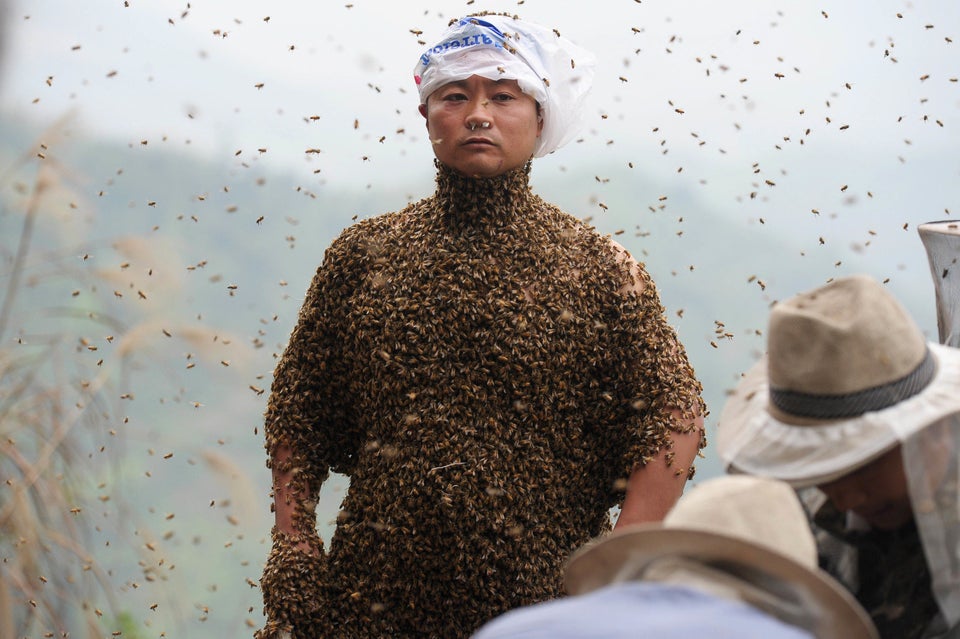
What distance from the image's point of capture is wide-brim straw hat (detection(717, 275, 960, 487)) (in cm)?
202

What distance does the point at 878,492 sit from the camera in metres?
2.10

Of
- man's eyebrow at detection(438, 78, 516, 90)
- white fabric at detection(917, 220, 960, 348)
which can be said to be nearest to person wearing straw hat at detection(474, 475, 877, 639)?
white fabric at detection(917, 220, 960, 348)

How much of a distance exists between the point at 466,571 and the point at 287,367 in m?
0.83

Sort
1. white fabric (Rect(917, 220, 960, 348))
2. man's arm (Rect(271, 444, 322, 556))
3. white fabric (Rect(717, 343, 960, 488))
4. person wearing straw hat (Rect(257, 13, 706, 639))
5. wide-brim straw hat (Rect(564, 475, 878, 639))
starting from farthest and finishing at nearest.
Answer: man's arm (Rect(271, 444, 322, 556)) → person wearing straw hat (Rect(257, 13, 706, 639)) → white fabric (Rect(917, 220, 960, 348)) → white fabric (Rect(717, 343, 960, 488)) → wide-brim straw hat (Rect(564, 475, 878, 639))

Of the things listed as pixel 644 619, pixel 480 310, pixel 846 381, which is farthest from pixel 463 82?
pixel 644 619

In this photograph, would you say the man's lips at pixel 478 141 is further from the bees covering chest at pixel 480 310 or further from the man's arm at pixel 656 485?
the man's arm at pixel 656 485

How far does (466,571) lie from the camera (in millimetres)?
3117

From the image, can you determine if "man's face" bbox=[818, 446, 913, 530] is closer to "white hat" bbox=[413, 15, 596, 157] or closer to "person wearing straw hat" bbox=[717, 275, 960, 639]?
"person wearing straw hat" bbox=[717, 275, 960, 639]

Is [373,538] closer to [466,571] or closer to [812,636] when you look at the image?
[466,571]

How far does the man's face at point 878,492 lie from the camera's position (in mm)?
2059

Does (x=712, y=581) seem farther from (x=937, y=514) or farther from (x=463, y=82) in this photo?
(x=463, y=82)

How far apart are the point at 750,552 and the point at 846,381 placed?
1.53ft

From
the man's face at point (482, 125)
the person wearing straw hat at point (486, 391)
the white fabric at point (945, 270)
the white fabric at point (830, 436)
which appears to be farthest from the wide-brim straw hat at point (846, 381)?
the man's face at point (482, 125)

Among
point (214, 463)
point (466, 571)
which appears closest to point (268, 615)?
point (466, 571)
